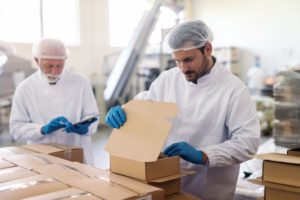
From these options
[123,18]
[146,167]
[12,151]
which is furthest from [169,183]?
[123,18]

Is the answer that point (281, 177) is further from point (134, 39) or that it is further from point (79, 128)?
point (134, 39)

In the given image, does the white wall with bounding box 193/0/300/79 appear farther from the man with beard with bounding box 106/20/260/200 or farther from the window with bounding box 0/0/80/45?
the man with beard with bounding box 106/20/260/200

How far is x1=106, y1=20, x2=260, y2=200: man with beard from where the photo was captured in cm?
135

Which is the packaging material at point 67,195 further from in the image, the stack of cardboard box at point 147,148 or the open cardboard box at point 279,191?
the open cardboard box at point 279,191

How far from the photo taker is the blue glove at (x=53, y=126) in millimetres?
1771

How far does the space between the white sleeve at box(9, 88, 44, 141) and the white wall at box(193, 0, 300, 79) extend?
5.32 m

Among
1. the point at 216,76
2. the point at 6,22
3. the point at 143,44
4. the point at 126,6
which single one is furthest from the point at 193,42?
the point at 126,6

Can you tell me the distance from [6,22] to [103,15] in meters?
1.75

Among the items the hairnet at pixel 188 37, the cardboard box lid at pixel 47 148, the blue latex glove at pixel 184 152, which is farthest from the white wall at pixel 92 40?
the blue latex glove at pixel 184 152

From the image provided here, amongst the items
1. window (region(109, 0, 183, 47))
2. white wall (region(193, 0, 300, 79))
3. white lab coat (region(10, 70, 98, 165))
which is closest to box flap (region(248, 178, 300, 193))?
white lab coat (region(10, 70, 98, 165))

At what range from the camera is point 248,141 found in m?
1.32

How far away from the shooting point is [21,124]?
192 centimetres

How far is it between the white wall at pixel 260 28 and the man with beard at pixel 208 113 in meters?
5.16

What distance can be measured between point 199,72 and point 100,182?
70 centimetres
